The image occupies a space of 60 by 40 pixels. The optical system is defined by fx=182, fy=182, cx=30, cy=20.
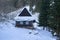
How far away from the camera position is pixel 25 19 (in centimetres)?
3872

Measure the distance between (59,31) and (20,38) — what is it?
13.4 metres

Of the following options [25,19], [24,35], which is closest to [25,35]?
[24,35]

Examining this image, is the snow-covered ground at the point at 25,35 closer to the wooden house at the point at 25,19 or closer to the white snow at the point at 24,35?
the white snow at the point at 24,35

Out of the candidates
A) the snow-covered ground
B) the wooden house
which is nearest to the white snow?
the snow-covered ground

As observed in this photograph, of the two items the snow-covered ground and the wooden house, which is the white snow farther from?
the wooden house

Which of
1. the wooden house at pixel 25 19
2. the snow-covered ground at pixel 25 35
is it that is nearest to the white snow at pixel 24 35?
the snow-covered ground at pixel 25 35

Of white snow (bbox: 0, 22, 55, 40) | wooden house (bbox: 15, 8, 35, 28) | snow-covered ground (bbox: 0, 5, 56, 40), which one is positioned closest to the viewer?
white snow (bbox: 0, 22, 55, 40)

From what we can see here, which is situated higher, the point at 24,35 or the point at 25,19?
the point at 25,19

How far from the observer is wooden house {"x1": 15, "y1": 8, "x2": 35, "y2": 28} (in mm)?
38641

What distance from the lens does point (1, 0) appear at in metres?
60.8

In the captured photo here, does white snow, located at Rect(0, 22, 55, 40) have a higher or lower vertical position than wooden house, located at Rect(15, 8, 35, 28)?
lower

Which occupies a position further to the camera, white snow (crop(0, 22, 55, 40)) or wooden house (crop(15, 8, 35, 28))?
wooden house (crop(15, 8, 35, 28))

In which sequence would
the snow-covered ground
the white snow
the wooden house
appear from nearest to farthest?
the white snow, the snow-covered ground, the wooden house

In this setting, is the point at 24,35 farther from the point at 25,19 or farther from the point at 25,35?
the point at 25,19
